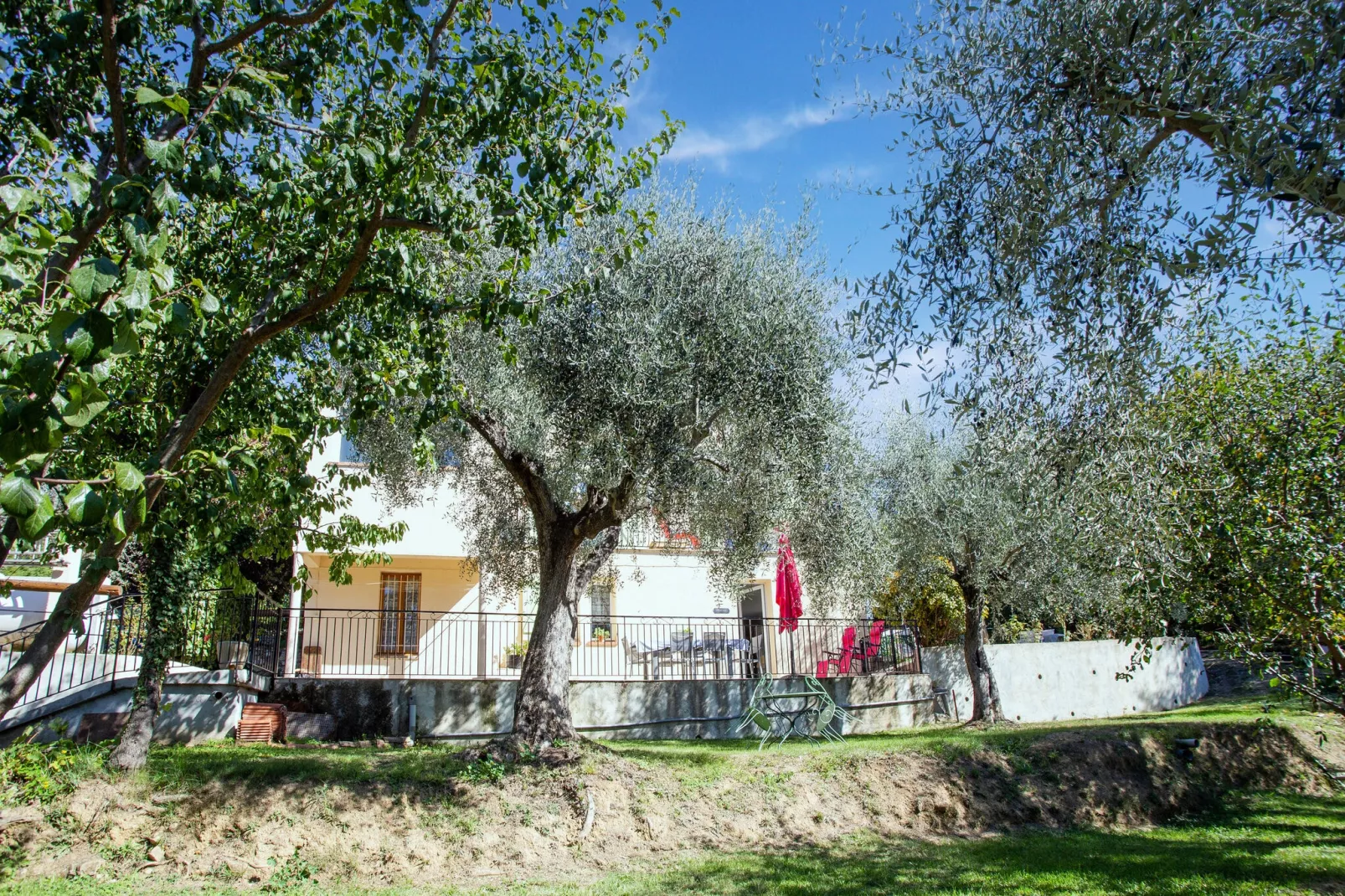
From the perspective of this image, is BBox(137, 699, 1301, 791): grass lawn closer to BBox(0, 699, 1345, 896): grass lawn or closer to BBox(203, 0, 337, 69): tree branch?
BBox(0, 699, 1345, 896): grass lawn

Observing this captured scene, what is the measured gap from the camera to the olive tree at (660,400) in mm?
9625

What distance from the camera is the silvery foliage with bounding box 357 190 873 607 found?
31.5 ft

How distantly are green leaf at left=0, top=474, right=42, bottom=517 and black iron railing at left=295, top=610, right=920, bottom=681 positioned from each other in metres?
11.5

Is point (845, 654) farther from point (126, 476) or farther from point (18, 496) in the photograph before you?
point (18, 496)

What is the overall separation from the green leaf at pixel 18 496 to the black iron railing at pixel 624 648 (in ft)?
37.7

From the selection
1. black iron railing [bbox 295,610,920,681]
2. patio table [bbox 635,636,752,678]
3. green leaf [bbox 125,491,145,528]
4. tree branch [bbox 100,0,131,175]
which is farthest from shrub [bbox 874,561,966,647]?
tree branch [bbox 100,0,131,175]

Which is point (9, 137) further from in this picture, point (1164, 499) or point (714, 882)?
point (1164, 499)

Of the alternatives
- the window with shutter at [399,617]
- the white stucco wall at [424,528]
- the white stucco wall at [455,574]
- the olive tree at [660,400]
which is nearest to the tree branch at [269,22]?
the olive tree at [660,400]

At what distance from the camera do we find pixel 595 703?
13.6 meters

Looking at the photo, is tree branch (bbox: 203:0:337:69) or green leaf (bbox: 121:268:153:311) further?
tree branch (bbox: 203:0:337:69)

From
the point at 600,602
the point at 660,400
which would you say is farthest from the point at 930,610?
the point at 660,400

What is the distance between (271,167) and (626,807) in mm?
7178

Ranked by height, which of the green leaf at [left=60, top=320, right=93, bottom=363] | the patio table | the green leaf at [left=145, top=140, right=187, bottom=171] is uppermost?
the green leaf at [left=145, top=140, right=187, bottom=171]

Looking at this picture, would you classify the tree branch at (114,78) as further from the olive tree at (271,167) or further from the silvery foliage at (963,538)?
the silvery foliage at (963,538)
